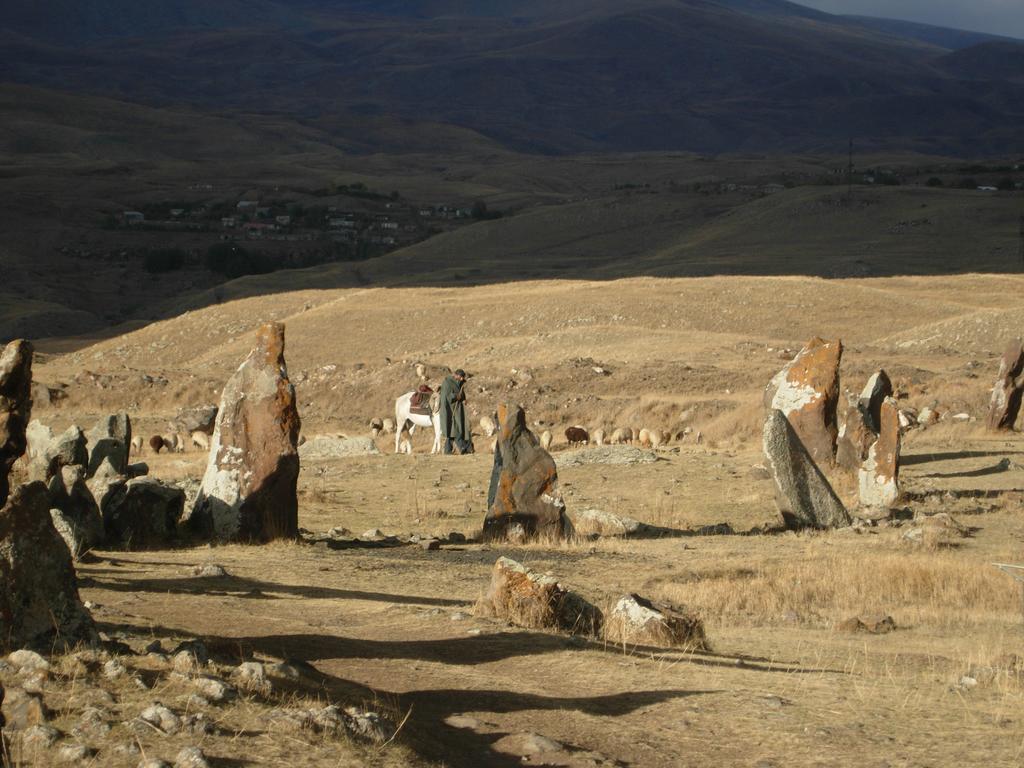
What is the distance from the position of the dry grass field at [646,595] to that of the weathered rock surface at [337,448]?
4.12ft

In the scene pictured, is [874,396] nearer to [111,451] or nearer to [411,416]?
[411,416]

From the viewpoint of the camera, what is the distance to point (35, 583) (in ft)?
22.9

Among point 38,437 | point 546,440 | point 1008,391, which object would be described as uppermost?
point 1008,391

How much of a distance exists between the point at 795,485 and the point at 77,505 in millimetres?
7925

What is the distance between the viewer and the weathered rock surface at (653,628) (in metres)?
9.40

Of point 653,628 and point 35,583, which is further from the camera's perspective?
point 653,628

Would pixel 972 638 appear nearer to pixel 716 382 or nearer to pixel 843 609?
pixel 843 609

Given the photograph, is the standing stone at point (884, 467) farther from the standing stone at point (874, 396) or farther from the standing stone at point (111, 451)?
the standing stone at point (111, 451)

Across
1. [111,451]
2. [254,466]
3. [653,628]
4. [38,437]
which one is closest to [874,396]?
[254,466]

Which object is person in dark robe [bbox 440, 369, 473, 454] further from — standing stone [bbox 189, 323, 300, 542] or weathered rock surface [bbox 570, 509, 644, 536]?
standing stone [bbox 189, 323, 300, 542]

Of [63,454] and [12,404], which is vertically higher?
[12,404]

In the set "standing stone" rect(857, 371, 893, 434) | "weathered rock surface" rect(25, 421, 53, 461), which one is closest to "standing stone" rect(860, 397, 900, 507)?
"standing stone" rect(857, 371, 893, 434)

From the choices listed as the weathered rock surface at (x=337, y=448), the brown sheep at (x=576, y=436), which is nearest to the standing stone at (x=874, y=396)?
the brown sheep at (x=576, y=436)

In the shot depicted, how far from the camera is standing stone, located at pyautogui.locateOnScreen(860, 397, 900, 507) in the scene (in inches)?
703
